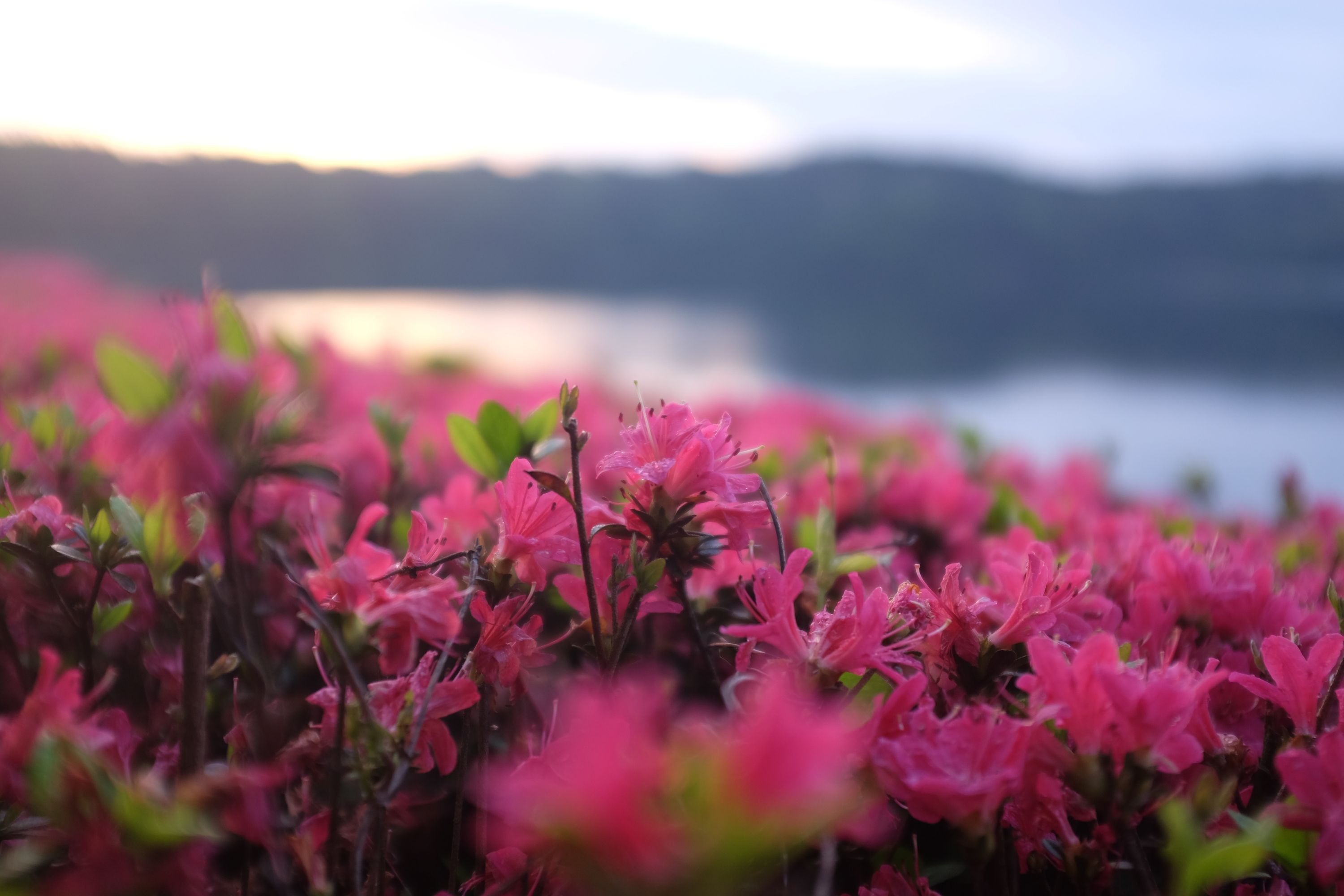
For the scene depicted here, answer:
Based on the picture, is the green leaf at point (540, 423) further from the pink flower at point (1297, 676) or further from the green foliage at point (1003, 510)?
the green foliage at point (1003, 510)

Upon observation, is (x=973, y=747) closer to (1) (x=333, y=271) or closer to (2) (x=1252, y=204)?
(1) (x=333, y=271)

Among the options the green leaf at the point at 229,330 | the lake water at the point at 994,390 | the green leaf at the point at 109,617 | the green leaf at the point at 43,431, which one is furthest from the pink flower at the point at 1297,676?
the lake water at the point at 994,390

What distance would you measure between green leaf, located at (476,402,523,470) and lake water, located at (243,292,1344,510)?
7.00 feet

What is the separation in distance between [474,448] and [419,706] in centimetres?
30

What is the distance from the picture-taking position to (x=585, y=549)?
25.1 inches

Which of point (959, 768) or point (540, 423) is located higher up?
point (540, 423)

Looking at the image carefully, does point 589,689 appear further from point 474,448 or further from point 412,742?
point 474,448

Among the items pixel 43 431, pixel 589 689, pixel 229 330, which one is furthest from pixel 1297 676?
pixel 43 431

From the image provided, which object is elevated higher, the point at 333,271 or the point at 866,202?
the point at 866,202

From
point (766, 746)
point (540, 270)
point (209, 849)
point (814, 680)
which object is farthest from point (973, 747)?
point (540, 270)

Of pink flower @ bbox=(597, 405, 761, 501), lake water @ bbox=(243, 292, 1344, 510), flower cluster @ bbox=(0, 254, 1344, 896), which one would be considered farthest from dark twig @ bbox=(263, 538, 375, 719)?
lake water @ bbox=(243, 292, 1344, 510)

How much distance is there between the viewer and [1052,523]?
1.42 meters

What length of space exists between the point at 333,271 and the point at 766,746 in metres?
24.4

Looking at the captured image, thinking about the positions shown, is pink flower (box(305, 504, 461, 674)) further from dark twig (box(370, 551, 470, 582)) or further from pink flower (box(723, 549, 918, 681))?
pink flower (box(723, 549, 918, 681))
